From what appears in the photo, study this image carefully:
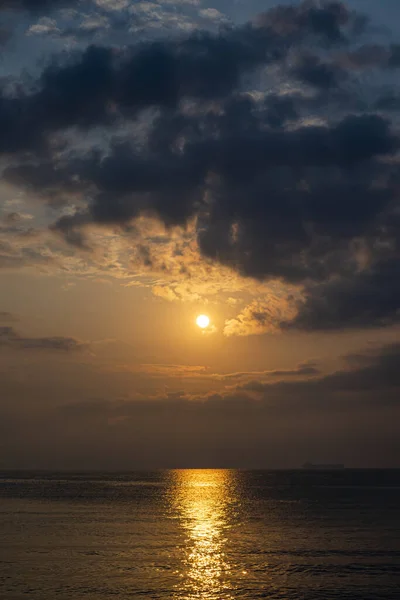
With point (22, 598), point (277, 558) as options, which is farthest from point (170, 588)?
point (277, 558)

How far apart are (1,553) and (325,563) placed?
3412 centimetres

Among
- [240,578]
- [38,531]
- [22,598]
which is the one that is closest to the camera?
[22,598]

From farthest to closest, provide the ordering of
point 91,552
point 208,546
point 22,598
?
point 208,546, point 91,552, point 22,598

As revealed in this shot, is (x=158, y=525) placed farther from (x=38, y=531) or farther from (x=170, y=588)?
(x=170, y=588)

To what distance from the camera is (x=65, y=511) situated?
126 metres

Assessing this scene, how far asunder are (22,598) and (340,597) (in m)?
24.6

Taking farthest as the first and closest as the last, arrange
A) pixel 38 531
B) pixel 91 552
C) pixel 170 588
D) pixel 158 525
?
pixel 158 525 < pixel 38 531 < pixel 91 552 < pixel 170 588

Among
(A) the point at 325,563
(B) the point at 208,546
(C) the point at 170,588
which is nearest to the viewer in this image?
(C) the point at 170,588

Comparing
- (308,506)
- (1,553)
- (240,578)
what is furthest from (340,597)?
(308,506)

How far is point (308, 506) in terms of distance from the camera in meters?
148

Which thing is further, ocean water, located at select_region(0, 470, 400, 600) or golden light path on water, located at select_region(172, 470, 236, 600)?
golden light path on water, located at select_region(172, 470, 236, 600)

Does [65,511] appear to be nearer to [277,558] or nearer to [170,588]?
[277,558]

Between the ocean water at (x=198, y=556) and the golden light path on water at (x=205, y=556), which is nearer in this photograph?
the ocean water at (x=198, y=556)

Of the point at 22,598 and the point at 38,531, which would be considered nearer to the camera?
the point at 22,598
